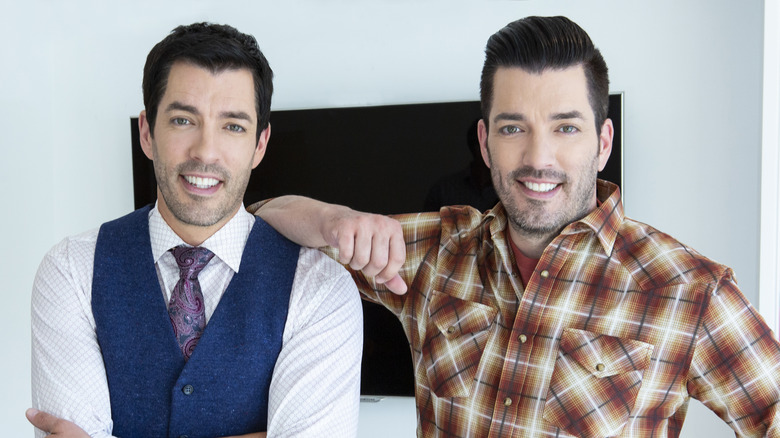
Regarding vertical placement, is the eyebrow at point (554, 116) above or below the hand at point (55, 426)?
above

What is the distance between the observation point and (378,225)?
1364 mm

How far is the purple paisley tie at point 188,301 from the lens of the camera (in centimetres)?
137

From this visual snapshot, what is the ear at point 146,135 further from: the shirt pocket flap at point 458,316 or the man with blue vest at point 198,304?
the shirt pocket flap at point 458,316

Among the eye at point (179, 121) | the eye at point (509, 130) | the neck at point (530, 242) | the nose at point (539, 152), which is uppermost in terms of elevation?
the eye at point (179, 121)

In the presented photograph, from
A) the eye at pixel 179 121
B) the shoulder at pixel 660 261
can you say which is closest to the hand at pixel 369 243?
the eye at pixel 179 121

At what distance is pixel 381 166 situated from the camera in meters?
2.30

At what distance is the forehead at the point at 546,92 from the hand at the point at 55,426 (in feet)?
3.42

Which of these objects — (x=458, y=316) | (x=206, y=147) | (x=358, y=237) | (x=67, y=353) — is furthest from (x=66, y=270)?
(x=458, y=316)

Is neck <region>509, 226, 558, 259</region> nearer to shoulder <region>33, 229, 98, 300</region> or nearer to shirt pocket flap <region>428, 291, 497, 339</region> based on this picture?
shirt pocket flap <region>428, 291, 497, 339</region>

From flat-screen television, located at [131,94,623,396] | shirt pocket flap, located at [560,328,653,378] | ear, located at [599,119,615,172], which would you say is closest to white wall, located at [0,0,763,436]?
flat-screen television, located at [131,94,623,396]

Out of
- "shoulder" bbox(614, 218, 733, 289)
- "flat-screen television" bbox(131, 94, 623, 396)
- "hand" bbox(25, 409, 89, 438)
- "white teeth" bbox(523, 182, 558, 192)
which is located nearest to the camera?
"hand" bbox(25, 409, 89, 438)

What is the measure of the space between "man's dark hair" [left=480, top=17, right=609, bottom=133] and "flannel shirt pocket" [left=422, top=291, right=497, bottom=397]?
1.47 feet

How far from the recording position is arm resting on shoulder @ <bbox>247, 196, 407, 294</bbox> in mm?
1340

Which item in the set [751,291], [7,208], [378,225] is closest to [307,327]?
[378,225]
